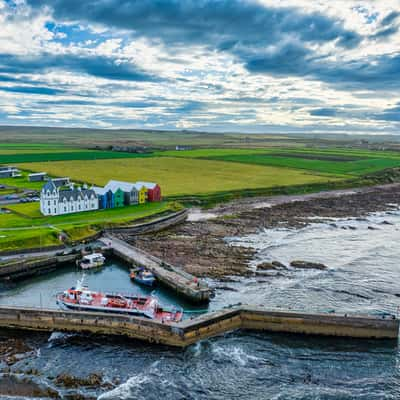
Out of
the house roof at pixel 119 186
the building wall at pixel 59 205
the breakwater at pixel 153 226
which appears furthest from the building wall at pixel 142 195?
the building wall at pixel 59 205

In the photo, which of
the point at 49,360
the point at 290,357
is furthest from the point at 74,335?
the point at 290,357

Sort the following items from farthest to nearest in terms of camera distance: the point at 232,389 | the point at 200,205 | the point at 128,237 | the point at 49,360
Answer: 1. the point at 200,205
2. the point at 128,237
3. the point at 49,360
4. the point at 232,389

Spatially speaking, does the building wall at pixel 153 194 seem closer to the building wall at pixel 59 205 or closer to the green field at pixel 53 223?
the green field at pixel 53 223

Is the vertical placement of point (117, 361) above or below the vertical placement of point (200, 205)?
below

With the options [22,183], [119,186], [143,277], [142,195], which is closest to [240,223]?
[142,195]

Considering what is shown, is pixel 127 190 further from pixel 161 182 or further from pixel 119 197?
pixel 161 182

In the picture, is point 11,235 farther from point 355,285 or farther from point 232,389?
point 355,285
